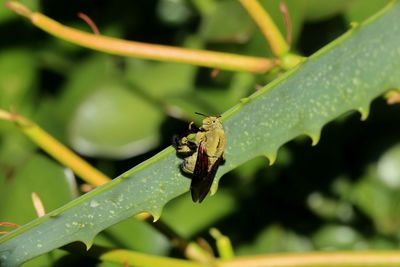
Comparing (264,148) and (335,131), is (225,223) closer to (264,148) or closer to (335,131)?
(335,131)

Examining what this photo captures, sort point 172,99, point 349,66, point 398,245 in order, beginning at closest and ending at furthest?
point 349,66
point 172,99
point 398,245

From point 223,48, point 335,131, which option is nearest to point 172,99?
point 223,48

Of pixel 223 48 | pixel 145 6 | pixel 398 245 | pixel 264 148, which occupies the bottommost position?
pixel 264 148

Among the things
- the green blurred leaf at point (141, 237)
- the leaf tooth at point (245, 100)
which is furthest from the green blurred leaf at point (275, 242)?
the leaf tooth at point (245, 100)

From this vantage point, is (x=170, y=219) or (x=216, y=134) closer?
(x=216, y=134)

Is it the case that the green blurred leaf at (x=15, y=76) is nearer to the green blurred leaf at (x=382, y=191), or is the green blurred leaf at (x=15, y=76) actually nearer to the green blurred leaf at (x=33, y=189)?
the green blurred leaf at (x=33, y=189)

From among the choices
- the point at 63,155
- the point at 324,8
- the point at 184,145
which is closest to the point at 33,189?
the point at 63,155

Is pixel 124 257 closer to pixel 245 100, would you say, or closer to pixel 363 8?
pixel 245 100
